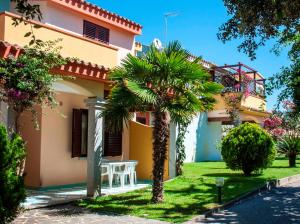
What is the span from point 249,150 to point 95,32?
7992 millimetres

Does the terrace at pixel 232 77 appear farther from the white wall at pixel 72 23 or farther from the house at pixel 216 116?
the white wall at pixel 72 23

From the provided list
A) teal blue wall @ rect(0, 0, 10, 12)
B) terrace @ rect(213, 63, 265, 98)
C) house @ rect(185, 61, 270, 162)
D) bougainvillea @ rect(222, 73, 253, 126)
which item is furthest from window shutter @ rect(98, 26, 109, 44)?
bougainvillea @ rect(222, 73, 253, 126)

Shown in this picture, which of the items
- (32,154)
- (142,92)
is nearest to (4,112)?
(142,92)

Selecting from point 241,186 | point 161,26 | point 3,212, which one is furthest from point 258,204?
point 161,26

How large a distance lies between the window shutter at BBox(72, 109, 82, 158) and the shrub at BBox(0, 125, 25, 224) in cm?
641

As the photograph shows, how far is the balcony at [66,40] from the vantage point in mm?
10688

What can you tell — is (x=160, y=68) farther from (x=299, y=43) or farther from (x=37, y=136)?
(x=37, y=136)

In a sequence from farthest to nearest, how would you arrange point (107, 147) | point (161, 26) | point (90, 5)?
1. point (161, 26)
2. point (90, 5)
3. point (107, 147)

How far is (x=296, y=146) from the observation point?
20016mm

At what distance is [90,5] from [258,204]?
33.7 feet

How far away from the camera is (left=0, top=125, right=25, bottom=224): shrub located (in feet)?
20.3

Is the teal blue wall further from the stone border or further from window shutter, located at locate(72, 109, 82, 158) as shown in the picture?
the stone border

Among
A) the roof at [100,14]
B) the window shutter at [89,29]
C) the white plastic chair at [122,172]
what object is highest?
the roof at [100,14]

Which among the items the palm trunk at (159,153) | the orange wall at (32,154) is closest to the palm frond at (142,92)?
the palm trunk at (159,153)
